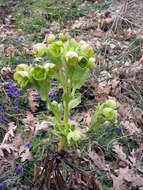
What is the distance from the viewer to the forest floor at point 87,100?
2.42m

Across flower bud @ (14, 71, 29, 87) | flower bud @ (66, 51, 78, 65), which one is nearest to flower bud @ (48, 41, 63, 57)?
flower bud @ (66, 51, 78, 65)

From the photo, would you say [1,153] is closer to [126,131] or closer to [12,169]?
[12,169]

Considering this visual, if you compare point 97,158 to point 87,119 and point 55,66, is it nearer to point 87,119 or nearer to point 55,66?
point 87,119

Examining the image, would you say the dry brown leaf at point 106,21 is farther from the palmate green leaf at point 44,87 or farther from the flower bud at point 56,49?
the palmate green leaf at point 44,87

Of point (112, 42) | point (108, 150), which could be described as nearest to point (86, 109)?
point (108, 150)

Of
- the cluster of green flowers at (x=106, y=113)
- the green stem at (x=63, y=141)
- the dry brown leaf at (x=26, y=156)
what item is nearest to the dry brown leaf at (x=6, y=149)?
the dry brown leaf at (x=26, y=156)

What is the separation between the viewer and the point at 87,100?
10.9ft

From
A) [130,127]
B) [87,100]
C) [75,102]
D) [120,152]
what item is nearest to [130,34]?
[87,100]

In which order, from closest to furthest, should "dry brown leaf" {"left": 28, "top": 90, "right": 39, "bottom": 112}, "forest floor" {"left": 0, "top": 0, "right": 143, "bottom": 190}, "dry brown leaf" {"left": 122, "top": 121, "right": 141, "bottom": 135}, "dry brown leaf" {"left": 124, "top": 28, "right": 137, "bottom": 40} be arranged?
"forest floor" {"left": 0, "top": 0, "right": 143, "bottom": 190}
"dry brown leaf" {"left": 122, "top": 121, "right": 141, "bottom": 135}
"dry brown leaf" {"left": 28, "top": 90, "right": 39, "bottom": 112}
"dry brown leaf" {"left": 124, "top": 28, "right": 137, "bottom": 40}

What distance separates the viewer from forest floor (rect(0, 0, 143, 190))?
7.93 feet

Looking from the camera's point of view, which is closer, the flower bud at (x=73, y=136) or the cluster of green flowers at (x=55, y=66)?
the cluster of green flowers at (x=55, y=66)

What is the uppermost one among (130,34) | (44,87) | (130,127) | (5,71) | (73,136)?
(44,87)

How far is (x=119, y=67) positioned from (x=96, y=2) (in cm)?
339

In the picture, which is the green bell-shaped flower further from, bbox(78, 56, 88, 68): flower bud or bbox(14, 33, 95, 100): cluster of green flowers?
bbox(78, 56, 88, 68): flower bud
